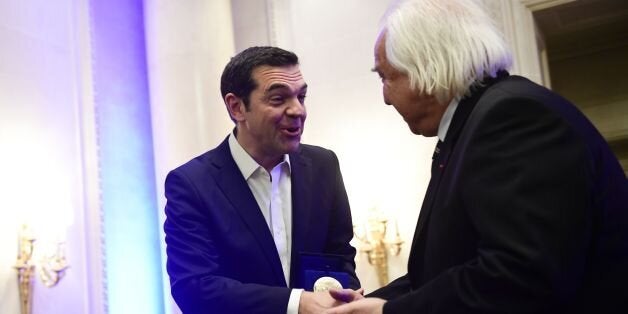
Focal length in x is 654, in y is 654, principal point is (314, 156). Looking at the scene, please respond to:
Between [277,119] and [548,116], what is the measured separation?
137cm

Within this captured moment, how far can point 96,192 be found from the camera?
4477mm

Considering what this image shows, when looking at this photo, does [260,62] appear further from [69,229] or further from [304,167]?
[69,229]

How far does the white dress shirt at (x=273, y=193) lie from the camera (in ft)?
8.07

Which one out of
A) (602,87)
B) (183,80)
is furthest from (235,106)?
(602,87)

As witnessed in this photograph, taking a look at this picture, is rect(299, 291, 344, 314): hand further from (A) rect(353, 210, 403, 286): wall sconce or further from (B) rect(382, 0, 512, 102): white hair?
(A) rect(353, 210, 403, 286): wall sconce

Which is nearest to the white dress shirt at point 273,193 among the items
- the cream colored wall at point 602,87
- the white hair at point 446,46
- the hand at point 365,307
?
the hand at point 365,307

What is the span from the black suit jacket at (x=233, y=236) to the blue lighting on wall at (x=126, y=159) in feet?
7.97

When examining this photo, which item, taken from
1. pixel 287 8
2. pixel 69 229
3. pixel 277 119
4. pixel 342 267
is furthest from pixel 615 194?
pixel 287 8

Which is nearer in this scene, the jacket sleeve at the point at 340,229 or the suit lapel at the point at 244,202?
the suit lapel at the point at 244,202

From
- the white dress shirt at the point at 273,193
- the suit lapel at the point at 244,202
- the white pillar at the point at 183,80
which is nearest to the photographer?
the suit lapel at the point at 244,202

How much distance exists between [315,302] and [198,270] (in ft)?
1.45

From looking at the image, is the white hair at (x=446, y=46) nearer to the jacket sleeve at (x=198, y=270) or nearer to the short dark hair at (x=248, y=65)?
the jacket sleeve at (x=198, y=270)

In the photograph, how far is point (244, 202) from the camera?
2.40 metres

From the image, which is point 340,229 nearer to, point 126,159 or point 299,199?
point 299,199
